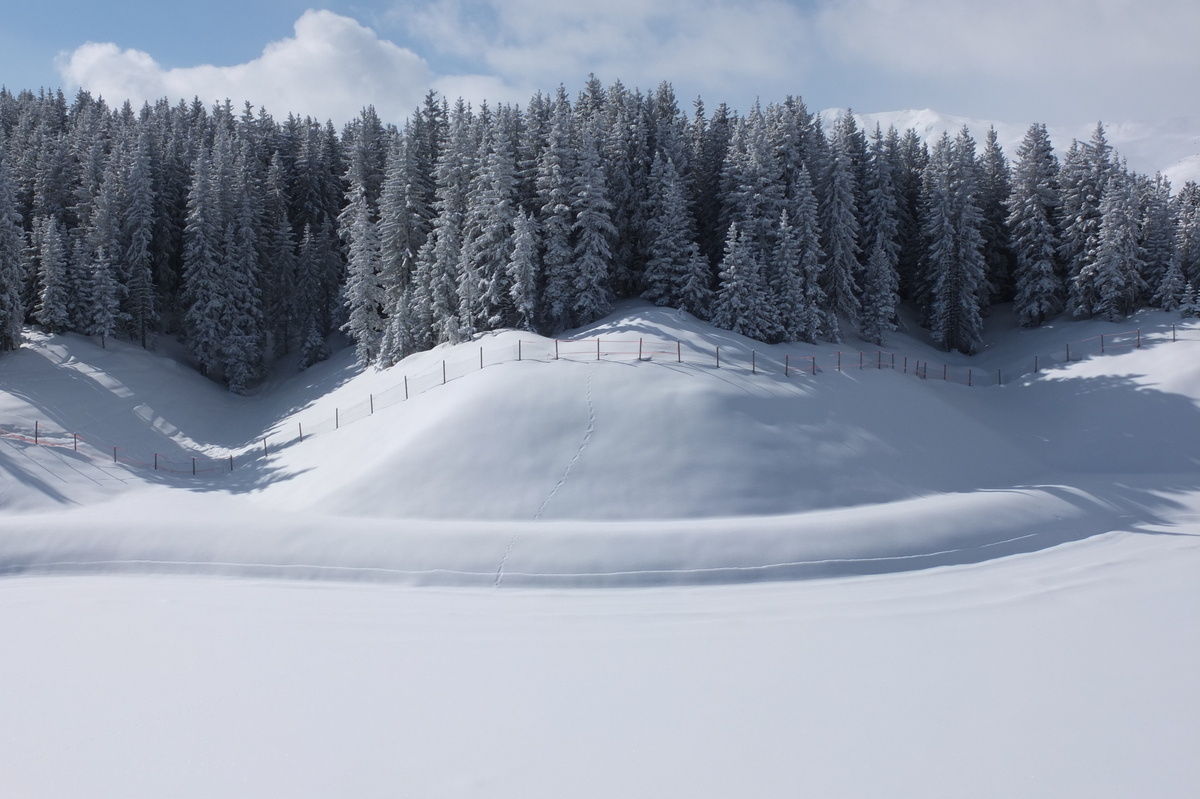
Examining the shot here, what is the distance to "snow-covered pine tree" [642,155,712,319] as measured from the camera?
3759 cm

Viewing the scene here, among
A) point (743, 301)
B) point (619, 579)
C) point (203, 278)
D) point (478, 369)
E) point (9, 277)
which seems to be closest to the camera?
point (619, 579)

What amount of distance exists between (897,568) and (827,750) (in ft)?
32.7

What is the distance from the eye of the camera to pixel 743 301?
35.8 metres

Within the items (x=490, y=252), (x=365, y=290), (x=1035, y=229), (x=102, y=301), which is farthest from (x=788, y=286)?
(x=102, y=301)

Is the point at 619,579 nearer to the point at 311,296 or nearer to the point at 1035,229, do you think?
the point at 311,296

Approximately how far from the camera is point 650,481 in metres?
22.5

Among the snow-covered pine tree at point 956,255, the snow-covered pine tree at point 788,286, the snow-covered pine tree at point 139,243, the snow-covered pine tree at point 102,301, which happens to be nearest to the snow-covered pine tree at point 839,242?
the snow-covered pine tree at point 788,286

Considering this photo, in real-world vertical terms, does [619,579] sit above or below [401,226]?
below

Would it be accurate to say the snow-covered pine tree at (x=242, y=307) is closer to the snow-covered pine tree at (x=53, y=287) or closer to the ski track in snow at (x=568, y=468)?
the snow-covered pine tree at (x=53, y=287)

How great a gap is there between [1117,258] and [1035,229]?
699 cm

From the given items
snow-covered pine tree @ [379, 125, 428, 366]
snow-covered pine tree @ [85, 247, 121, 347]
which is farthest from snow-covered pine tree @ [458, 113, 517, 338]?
snow-covered pine tree @ [85, 247, 121, 347]

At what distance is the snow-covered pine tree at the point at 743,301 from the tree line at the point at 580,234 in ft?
0.38

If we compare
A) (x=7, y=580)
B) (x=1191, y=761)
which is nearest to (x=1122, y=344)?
(x=1191, y=761)

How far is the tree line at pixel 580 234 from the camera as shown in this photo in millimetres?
37812
